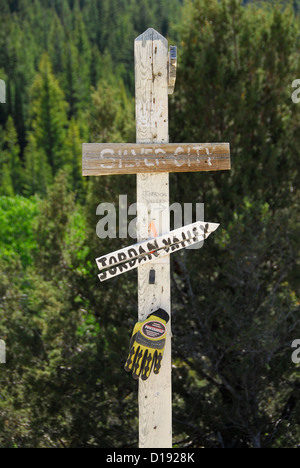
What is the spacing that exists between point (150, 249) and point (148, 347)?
0.57m

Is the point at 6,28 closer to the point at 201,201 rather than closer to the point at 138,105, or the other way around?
the point at 201,201

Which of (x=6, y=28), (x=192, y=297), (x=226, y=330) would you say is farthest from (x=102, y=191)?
(x=6, y=28)

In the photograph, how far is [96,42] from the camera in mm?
61844

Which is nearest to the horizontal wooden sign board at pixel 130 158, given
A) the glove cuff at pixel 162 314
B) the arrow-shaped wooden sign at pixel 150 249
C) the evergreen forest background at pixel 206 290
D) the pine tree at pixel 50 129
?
the arrow-shaped wooden sign at pixel 150 249

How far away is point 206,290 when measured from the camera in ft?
26.5

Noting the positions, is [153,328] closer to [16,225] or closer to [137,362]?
[137,362]

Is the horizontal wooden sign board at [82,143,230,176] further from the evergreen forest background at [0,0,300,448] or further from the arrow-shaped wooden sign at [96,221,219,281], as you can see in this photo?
the evergreen forest background at [0,0,300,448]

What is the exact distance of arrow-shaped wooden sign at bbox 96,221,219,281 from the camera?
320 centimetres

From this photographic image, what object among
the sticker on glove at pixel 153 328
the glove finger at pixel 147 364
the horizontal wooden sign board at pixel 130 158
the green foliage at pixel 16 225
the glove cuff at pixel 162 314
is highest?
the green foliage at pixel 16 225

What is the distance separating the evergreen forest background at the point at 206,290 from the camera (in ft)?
25.1

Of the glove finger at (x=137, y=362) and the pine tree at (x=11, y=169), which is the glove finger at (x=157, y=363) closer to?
the glove finger at (x=137, y=362)

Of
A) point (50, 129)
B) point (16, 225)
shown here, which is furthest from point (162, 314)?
point (50, 129)

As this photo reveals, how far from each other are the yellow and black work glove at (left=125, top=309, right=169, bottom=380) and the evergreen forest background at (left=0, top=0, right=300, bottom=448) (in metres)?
4.16

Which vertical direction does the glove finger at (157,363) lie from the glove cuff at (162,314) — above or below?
below
